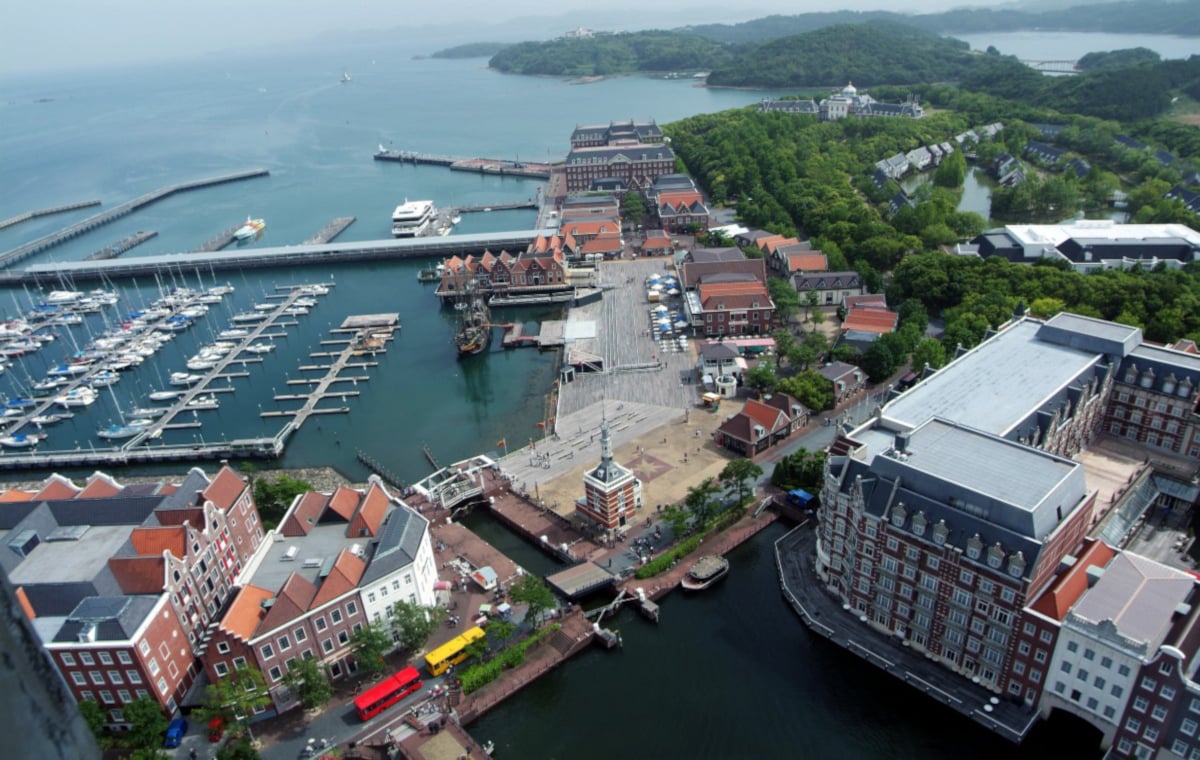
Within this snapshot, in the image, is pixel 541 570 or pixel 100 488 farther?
pixel 541 570

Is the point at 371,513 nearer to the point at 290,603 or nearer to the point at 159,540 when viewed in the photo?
the point at 290,603

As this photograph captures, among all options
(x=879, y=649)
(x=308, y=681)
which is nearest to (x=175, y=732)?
(x=308, y=681)

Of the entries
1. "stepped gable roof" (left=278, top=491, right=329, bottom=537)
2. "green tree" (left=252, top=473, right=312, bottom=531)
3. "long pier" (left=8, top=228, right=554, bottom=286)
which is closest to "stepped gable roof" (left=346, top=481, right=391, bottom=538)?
"stepped gable roof" (left=278, top=491, right=329, bottom=537)

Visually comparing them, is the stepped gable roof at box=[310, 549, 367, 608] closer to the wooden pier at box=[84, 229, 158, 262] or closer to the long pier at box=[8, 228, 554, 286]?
the long pier at box=[8, 228, 554, 286]

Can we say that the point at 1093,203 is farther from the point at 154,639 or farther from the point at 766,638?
the point at 154,639

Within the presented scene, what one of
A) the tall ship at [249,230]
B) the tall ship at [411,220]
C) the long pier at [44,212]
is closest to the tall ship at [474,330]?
the tall ship at [411,220]

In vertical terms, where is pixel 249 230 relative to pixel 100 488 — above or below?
below

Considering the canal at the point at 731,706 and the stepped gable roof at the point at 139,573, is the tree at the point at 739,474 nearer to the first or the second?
the canal at the point at 731,706
